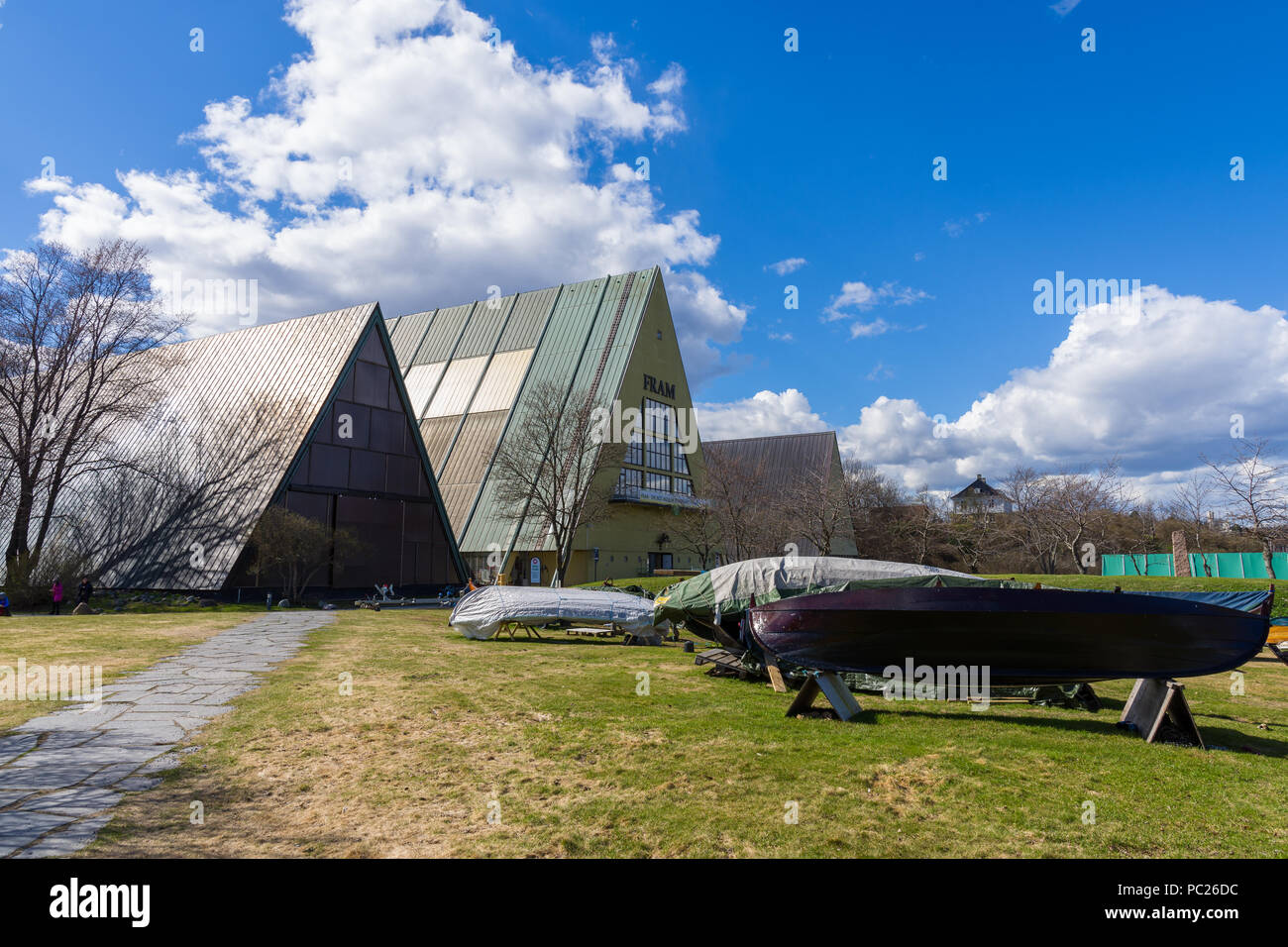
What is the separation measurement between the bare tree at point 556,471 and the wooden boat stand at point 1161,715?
29.1 m

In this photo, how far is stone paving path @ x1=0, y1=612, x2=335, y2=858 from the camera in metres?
4.74

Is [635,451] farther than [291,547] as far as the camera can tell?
Yes

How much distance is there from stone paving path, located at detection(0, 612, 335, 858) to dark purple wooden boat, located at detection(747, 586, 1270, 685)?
6.85 m

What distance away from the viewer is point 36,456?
28.0 meters

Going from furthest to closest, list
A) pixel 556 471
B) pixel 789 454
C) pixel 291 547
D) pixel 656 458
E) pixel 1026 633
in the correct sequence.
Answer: pixel 789 454 < pixel 656 458 < pixel 556 471 < pixel 291 547 < pixel 1026 633

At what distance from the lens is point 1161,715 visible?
301 inches

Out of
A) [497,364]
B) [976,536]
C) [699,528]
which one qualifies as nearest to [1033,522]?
[976,536]

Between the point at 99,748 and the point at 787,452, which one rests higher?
the point at 787,452

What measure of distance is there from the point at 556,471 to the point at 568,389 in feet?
23.4

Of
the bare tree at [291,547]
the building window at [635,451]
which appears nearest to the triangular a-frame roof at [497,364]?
the building window at [635,451]

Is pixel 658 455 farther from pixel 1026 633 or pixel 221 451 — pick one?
pixel 1026 633

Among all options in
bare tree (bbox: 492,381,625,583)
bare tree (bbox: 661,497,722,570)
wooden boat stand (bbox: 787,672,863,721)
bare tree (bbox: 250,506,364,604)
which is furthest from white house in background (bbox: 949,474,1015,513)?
wooden boat stand (bbox: 787,672,863,721)
